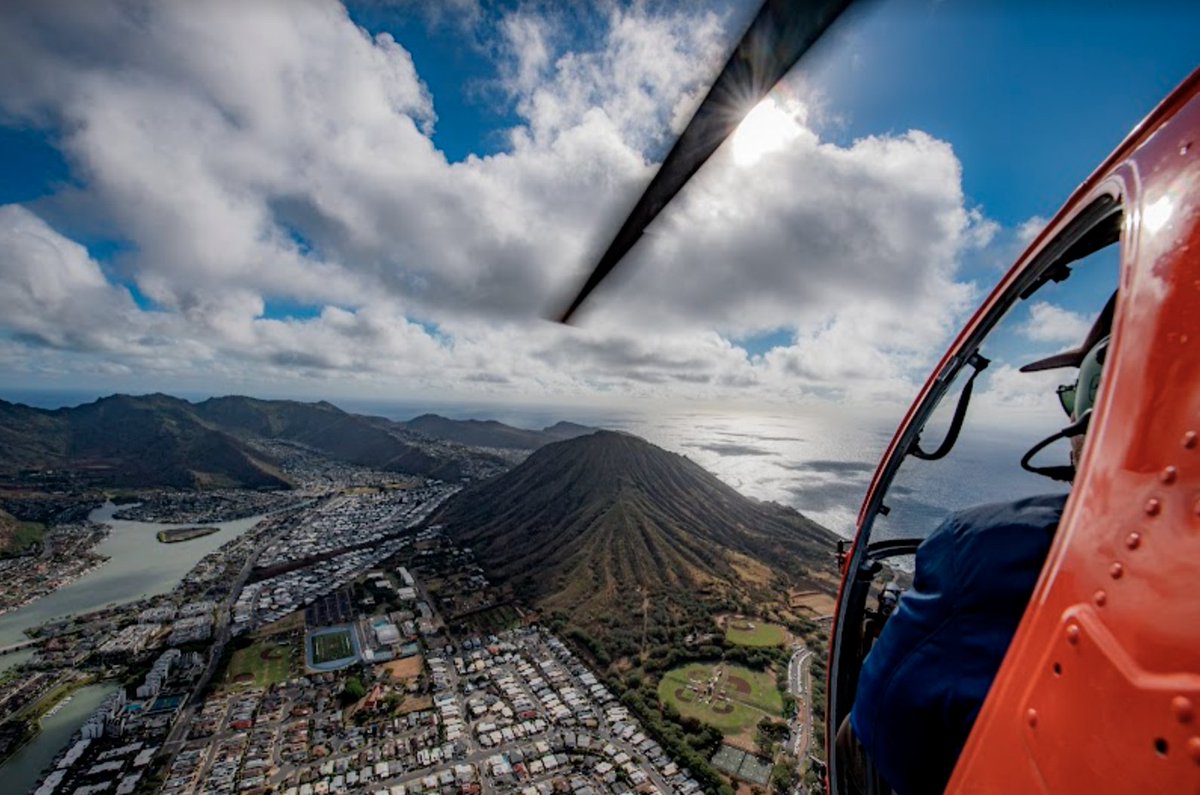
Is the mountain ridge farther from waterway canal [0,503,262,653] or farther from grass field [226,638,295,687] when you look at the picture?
grass field [226,638,295,687]

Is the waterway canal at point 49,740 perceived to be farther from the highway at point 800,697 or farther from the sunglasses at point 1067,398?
the sunglasses at point 1067,398

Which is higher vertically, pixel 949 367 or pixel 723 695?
pixel 949 367

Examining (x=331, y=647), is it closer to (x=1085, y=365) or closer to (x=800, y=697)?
(x=800, y=697)

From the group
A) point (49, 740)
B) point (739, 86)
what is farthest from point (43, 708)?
point (739, 86)

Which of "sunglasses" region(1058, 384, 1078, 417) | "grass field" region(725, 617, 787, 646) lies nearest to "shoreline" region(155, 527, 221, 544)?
"grass field" region(725, 617, 787, 646)

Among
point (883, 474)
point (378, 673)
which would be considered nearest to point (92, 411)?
point (378, 673)

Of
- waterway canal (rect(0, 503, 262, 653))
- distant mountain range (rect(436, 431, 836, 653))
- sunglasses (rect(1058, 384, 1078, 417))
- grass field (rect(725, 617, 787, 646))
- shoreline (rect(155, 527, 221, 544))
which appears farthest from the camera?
shoreline (rect(155, 527, 221, 544))

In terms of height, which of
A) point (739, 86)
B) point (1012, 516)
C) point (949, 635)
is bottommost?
point (949, 635)
